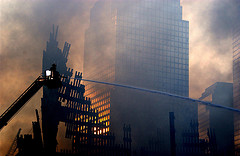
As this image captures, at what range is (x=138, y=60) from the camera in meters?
131

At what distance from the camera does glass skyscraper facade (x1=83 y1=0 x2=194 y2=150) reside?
12456 cm

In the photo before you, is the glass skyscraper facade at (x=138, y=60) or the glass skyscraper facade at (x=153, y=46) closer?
the glass skyscraper facade at (x=138, y=60)

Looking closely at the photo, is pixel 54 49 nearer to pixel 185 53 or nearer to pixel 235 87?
pixel 185 53

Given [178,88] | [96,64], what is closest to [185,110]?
[178,88]

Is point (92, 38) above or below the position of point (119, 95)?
above

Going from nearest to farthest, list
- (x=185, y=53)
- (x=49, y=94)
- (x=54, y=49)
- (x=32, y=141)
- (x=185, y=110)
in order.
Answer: (x=32, y=141), (x=49, y=94), (x=54, y=49), (x=185, y=110), (x=185, y=53)

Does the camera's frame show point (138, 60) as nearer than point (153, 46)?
Yes

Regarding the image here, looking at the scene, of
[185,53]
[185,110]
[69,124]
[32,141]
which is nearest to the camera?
[32,141]

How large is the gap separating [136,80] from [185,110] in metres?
23.4

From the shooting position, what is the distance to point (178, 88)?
444 ft

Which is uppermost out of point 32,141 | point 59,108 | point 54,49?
point 54,49

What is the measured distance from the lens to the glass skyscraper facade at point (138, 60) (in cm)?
12456

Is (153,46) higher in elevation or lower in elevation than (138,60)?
higher

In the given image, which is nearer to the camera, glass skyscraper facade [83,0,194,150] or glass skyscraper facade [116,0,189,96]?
glass skyscraper facade [83,0,194,150]
